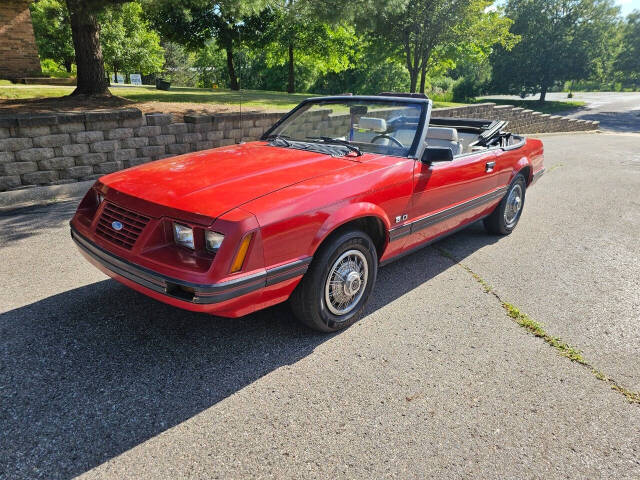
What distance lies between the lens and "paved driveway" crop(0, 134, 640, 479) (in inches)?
82.9

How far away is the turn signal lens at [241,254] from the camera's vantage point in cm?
241

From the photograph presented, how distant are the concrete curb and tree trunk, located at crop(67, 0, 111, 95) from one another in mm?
3821

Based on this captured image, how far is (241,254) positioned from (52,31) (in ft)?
113

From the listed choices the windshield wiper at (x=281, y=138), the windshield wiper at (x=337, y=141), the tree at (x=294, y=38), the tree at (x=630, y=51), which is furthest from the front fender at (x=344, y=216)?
the tree at (x=630, y=51)

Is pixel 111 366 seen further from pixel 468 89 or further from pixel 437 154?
pixel 468 89

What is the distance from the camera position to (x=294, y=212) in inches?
103

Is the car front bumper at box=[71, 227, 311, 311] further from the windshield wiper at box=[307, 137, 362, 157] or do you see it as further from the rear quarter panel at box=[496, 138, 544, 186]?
the rear quarter panel at box=[496, 138, 544, 186]

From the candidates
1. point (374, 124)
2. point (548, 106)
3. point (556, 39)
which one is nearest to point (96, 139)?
point (374, 124)

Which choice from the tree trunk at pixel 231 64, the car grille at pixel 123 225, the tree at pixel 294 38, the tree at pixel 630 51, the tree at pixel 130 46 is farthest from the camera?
the tree at pixel 630 51

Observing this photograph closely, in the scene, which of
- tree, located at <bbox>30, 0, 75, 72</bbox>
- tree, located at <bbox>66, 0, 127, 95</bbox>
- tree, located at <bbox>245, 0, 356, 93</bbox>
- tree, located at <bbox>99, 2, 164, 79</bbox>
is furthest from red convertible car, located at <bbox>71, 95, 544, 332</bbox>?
tree, located at <bbox>99, 2, 164, 79</bbox>

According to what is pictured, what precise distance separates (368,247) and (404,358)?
0.81 metres

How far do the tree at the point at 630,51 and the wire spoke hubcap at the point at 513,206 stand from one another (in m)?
58.5

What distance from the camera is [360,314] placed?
11.0 feet

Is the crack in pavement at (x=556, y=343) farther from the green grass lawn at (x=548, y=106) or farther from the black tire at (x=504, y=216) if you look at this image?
the green grass lawn at (x=548, y=106)
